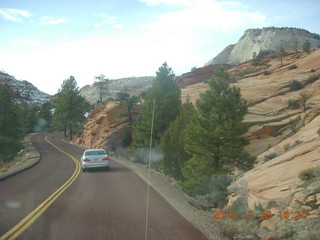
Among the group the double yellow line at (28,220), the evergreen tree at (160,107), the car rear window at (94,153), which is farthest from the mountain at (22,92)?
the double yellow line at (28,220)

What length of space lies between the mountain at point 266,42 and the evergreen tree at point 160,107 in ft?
212

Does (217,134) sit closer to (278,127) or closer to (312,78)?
(278,127)

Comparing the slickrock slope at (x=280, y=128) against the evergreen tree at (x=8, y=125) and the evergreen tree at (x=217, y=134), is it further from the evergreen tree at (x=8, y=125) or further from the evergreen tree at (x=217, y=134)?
the evergreen tree at (x=8, y=125)

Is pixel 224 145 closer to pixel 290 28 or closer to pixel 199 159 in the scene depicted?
pixel 199 159

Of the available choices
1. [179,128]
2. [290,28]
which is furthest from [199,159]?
[290,28]

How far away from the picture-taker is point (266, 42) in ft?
326

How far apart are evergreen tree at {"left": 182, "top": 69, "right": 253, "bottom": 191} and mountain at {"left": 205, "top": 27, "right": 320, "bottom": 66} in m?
76.3

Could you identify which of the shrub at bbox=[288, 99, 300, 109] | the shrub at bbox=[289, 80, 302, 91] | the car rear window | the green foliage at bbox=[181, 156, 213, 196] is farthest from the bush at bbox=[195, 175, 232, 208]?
the shrub at bbox=[289, 80, 302, 91]

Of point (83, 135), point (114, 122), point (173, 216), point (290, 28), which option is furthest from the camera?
point (290, 28)

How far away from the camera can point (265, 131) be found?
3416 cm

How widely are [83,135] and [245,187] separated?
184 ft

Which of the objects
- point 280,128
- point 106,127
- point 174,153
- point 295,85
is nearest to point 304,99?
point 280,128

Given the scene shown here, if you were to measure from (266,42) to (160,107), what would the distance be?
7805 centimetres

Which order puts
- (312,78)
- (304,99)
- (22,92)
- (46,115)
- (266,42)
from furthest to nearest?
(22,92) < (46,115) < (266,42) < (312,78) < (304,99)
